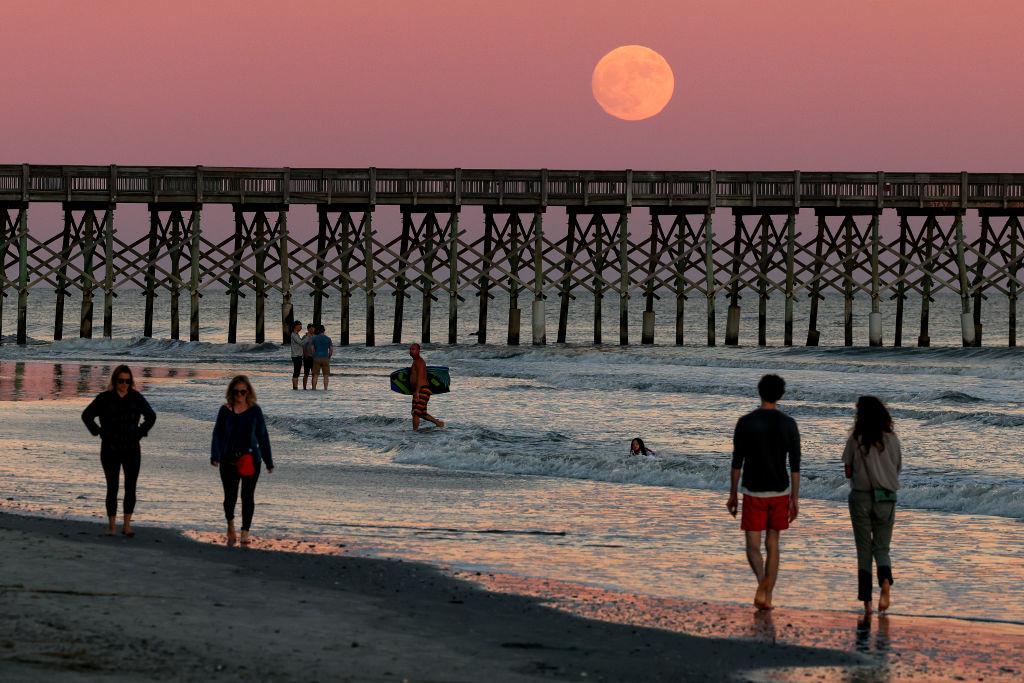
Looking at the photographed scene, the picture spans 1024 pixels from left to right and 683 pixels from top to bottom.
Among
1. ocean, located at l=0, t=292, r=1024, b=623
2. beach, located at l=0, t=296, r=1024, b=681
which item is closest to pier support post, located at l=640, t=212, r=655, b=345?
ocean, located at l=0, t=292, r=1024, b=623

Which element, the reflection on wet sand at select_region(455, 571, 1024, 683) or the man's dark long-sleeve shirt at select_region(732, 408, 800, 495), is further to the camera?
the man's dark long-sleeve shirt at select_region(732, 408, 800, 495)

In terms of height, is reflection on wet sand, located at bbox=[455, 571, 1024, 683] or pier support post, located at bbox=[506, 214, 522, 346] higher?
pier support post, located at bbox=[506, 214, 522, 346]

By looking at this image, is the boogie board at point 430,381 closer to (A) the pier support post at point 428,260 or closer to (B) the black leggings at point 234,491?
(B) the black leggings at point 234,491

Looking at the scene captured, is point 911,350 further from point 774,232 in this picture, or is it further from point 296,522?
point 296,522

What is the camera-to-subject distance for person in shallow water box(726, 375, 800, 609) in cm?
946

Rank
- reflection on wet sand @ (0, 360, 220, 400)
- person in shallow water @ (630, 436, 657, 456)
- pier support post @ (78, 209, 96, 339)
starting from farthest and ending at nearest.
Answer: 1. pier support post @ (78, 209, 96, 339)
2. reflection on wet sand @ (0, 360, 220, 400)
3. person in shallow water @ (630, 436, 657, 456)

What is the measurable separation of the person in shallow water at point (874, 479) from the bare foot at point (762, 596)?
24.0 inches

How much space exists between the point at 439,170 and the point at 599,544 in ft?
106

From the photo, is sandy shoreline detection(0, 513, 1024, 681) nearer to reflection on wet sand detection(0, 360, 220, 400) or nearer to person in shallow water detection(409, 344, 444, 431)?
person in shallow water detection(409, 344, 444, 431)

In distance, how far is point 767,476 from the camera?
9508 millimetres

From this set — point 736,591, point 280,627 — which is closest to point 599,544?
point 736,591

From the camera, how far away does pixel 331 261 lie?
4469 cm

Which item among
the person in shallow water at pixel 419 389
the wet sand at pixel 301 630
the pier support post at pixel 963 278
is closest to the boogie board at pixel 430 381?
the person in shallow water at pixel 419 389

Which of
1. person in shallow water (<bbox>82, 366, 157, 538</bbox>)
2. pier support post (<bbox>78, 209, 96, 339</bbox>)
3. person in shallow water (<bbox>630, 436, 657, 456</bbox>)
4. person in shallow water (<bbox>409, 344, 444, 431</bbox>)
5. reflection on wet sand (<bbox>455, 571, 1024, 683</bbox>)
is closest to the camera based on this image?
reflection on wet sand (<bbox>455, 571, 1024, 683</bbox>)
